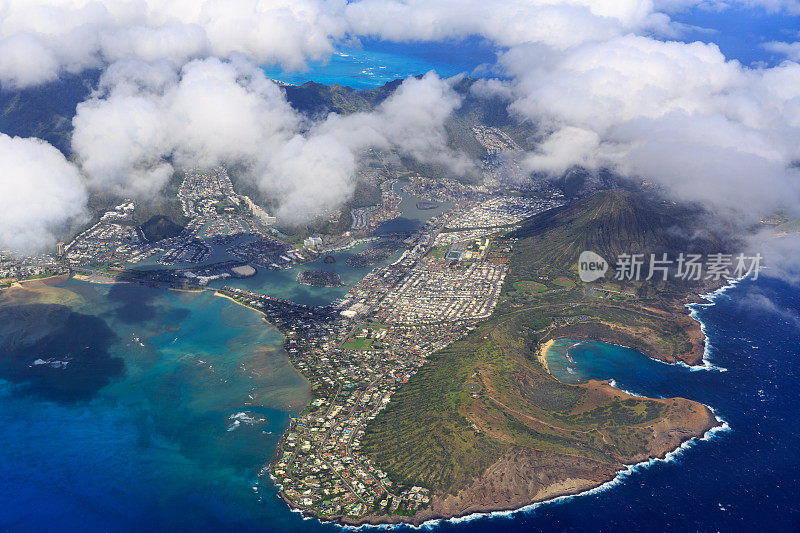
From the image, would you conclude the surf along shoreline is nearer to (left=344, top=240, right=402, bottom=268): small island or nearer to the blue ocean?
the blue ocean

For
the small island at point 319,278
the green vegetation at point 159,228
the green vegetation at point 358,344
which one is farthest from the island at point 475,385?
the green vegetation at point 159,228

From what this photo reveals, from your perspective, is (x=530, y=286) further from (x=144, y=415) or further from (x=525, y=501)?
(x=144, y=415)

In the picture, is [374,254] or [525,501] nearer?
[525,501]

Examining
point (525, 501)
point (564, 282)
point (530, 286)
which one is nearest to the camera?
point (525, 501)

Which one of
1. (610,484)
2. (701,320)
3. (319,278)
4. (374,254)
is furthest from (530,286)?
(610,484)

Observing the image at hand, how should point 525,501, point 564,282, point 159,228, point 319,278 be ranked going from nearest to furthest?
1. point 525,501
2. point 564,282
3. point 319,278
4. point 159,228

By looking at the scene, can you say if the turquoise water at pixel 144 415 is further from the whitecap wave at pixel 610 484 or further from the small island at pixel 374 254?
the small island at pixel 374 254

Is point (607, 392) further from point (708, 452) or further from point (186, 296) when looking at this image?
point (186, 296)

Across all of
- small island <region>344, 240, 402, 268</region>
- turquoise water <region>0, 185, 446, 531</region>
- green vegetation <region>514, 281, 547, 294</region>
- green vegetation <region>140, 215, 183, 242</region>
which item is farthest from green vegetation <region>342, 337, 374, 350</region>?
green vegetation <region>140, 215, 183, 242</region>
